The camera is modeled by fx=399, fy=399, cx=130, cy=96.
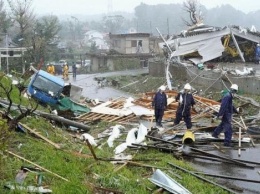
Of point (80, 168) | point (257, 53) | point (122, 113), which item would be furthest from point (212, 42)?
point (80, 168)

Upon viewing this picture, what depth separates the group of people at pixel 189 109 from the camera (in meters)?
11.1

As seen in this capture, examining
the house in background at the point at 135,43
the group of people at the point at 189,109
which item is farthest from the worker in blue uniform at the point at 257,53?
the house in background at the point at 135,43

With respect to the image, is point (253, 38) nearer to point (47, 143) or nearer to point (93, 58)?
point (47, 143)

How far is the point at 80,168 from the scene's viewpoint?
8.06m

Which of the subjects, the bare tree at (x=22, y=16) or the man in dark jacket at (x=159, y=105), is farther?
the bare tree at (x=22, y=16)

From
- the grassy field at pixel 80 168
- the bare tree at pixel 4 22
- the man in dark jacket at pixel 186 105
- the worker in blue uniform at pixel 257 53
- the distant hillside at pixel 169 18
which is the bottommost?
the grassy field at pixel 80 168

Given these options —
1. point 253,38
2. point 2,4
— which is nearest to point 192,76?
point 253,38

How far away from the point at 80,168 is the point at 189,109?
6.13 metres

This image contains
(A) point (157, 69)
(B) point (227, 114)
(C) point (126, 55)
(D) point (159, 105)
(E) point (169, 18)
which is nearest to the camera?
(B) point (227, 114)

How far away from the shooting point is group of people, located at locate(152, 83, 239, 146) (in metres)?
11.1

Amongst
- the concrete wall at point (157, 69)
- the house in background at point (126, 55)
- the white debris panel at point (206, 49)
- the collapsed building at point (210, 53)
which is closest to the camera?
the collapsed building at point (210, 53)

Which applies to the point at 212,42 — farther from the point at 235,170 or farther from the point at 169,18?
the point at 169,18

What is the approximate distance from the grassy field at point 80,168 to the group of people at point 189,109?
2.08 metres

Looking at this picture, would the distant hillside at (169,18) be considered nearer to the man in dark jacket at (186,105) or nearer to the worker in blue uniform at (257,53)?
the worker in blue uniform at (257,53)
